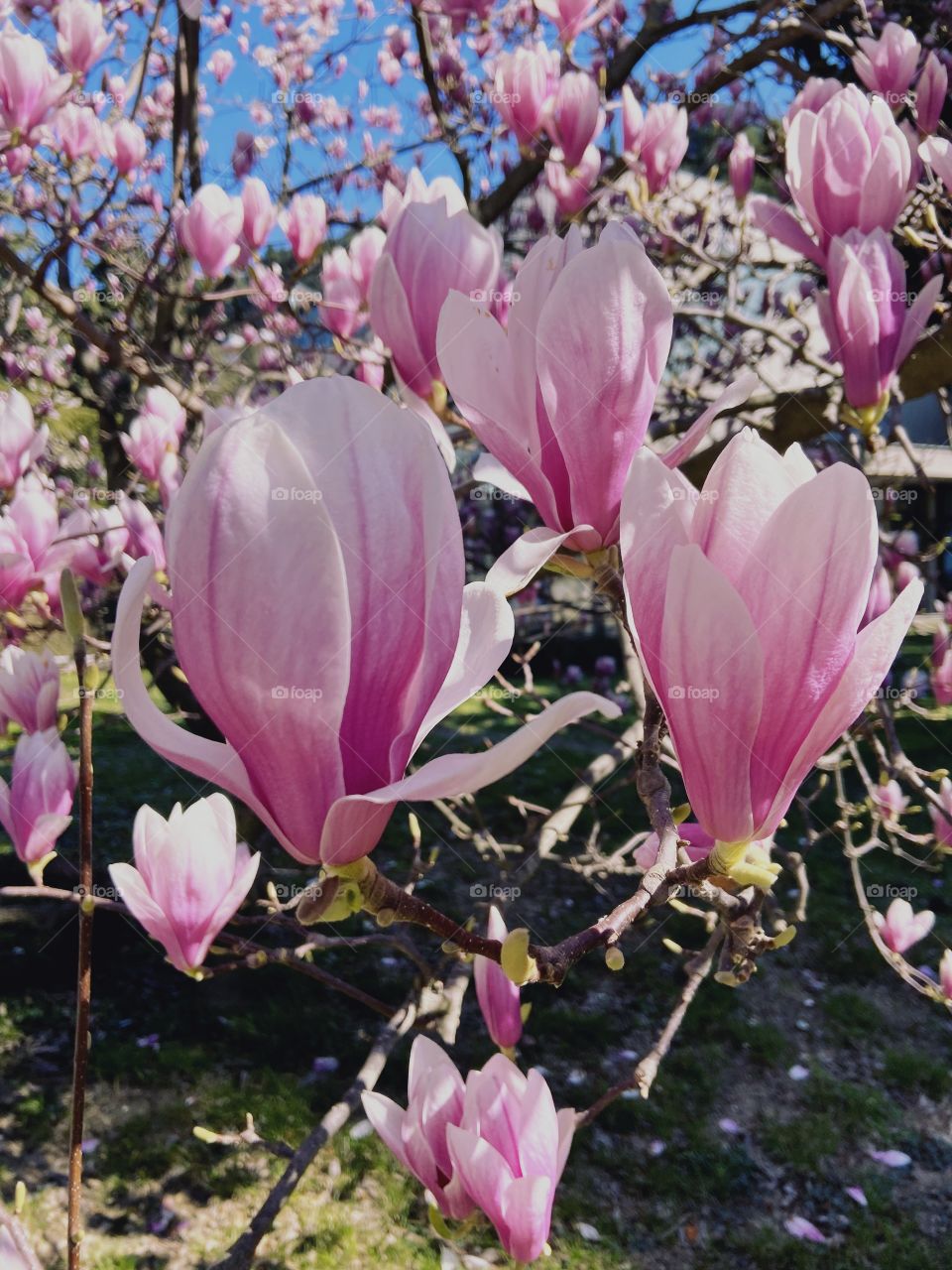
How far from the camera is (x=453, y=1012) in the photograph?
1887mm

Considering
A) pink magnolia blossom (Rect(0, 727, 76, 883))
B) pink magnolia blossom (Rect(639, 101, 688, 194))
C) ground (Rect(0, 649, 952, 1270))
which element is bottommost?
ground (Rect(0, 649, 952, 1270))

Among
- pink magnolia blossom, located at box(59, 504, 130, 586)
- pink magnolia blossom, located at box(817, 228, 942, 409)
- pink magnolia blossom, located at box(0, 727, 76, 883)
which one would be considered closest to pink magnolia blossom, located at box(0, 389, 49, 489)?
pink magnolia blossom, located at box(59, 504, 130, 586)

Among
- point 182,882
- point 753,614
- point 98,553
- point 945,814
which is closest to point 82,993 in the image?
point 182,882

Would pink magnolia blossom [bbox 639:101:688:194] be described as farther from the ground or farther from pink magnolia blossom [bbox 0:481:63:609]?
pink magnolia blossom [bbox 0:481:63:609]

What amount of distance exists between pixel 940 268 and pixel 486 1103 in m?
1.87

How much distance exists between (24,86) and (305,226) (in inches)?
25.7

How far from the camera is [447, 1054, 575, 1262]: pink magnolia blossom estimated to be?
3.51ft

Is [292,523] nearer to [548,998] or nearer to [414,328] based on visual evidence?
[414,328]

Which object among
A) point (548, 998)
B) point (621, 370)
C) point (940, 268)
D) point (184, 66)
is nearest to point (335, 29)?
point (184, 66)

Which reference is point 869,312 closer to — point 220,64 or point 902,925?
point 902,925

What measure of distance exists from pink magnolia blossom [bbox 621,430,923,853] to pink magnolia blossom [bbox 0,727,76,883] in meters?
1.19

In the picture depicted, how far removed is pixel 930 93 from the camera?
1772mm

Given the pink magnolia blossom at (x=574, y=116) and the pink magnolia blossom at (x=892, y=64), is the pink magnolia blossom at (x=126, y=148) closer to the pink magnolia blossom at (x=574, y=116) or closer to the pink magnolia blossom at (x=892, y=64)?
the pink magnolia blossom at (x=574, y=116)

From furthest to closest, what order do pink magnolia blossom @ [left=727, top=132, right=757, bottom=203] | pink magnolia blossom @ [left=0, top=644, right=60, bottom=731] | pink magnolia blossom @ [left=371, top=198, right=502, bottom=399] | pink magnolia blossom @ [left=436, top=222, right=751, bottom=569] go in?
pink magnolia blossom @ [left=727, top=132, right=757, bottom=203] < pink magnolia blossom @ [left=0, top=644, right=60, bottom=731] < pink magnolia blossom @ [left=371, top=198, right=502, bottom=399] < pink magnolia blossom @ [left=436, top=222, right=751, bottom=569]
